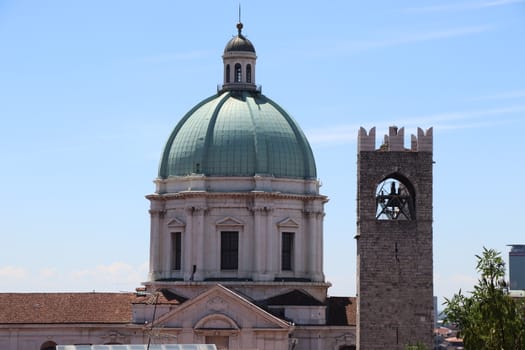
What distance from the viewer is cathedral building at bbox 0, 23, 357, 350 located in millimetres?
102062

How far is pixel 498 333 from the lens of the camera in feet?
199

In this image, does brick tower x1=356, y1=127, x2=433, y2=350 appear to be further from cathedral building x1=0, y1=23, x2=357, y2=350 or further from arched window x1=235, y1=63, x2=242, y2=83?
arched window x1=235, y1=63, x2=242, y2=83

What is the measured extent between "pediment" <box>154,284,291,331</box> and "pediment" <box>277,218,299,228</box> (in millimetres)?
7445

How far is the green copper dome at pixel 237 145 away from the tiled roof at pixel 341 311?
A: 8.83 metres

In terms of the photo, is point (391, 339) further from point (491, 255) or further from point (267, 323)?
point (267, 323)

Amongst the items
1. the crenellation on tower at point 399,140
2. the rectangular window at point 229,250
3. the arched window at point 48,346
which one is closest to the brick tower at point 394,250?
the crenellation on tower at point 399,140

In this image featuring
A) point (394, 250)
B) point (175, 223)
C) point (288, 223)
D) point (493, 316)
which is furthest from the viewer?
point (175, 223)

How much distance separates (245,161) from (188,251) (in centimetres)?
743

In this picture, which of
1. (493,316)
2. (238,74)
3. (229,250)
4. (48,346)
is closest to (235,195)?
(229,250)

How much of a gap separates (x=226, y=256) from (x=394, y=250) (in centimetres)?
3115

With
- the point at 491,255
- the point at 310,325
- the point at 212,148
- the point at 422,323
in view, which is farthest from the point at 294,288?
the point at 491,255

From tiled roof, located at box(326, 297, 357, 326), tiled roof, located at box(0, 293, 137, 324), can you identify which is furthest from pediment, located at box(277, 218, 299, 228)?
tiled roof, located at box(0, 293, 137, 324)

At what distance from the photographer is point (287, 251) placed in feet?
356

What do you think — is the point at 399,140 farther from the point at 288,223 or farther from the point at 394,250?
the point at 288,223
